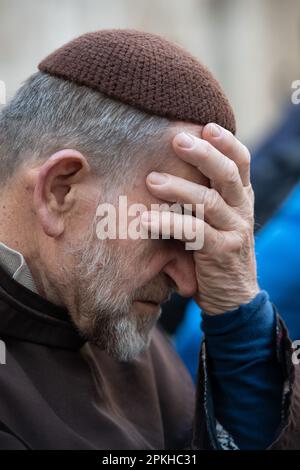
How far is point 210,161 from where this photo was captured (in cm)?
191

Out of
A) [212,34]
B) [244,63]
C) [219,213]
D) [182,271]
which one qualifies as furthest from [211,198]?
[244,63]

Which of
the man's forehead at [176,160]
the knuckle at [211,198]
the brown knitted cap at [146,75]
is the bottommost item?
the knuckle at [211,198]

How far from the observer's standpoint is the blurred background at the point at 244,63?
2965mm

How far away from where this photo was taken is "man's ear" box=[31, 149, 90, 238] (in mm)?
1910

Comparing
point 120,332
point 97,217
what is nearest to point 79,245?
point 97,217

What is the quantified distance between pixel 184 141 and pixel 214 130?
100 mm

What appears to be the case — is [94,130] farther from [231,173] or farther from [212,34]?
[212,34]

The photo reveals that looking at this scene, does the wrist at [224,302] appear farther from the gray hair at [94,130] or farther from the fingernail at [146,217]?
the gray hair at [94,130]

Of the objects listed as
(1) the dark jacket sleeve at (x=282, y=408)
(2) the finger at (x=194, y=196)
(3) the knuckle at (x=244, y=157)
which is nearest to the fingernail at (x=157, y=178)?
(2) the finger at (x=194, y=196)

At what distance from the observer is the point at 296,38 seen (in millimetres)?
14242

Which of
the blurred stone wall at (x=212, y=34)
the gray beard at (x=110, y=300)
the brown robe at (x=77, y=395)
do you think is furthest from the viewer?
the blurred stone wall at (x=212, y=34)

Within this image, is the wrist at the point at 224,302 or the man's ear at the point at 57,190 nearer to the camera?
the man's ear at the point at 57,190

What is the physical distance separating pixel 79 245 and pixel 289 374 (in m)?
0.71

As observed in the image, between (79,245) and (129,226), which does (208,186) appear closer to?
(129,226)
